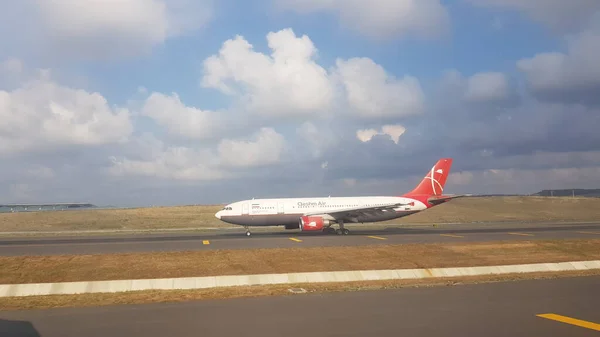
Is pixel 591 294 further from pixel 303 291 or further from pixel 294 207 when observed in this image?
pixel 294 207

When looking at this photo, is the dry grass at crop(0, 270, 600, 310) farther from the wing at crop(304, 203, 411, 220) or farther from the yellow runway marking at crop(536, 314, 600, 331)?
the wing at crop(304, 203, 411, 220)

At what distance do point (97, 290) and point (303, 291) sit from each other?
346 inches

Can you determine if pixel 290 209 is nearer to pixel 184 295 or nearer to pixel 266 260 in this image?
pixel 266 260

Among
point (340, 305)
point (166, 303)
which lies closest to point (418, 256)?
point (340, 305)

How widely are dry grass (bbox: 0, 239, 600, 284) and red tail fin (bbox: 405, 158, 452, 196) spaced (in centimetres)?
2368

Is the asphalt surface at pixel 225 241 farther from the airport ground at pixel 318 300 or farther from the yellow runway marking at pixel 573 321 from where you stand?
the yellow runway marking at pixel 573 321

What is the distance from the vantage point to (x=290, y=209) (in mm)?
47594

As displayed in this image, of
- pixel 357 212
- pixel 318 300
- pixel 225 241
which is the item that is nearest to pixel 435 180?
pixel 357 212

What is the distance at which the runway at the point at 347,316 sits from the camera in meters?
11.0

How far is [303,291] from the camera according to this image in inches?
679

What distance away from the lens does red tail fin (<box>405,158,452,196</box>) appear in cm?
5434

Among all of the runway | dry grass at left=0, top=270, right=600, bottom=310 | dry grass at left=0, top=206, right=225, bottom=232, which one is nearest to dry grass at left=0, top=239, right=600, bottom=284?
dry grass at left=0, top=270, right=600, bottom=310

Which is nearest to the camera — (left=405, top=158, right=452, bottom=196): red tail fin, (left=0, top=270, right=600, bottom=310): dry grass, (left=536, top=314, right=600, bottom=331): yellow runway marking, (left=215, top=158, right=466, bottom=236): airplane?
(left=536, top=314, right=600, bottom=331): yellow runway marking

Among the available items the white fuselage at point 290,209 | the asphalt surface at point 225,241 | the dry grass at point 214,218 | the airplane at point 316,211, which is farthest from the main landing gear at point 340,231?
the dry grass at point 214,218
